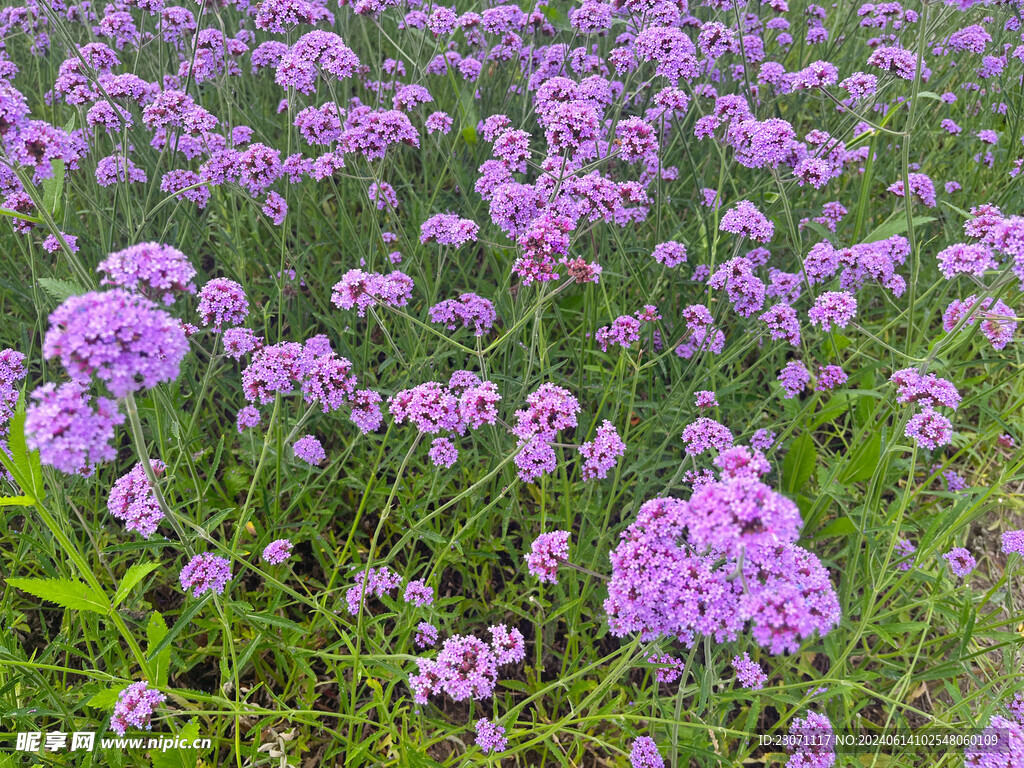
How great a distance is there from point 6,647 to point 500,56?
4.11 metres

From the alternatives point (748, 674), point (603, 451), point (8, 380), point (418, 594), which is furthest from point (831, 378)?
point (8, 380)

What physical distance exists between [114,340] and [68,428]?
0.68ft

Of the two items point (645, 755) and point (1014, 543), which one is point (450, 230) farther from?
point (1014, 543)

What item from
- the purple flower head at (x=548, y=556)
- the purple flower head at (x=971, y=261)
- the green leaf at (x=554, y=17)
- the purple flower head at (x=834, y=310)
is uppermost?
the green leaf at (x=554, y=17)

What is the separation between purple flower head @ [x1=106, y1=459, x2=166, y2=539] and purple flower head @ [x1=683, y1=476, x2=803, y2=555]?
5.35ft

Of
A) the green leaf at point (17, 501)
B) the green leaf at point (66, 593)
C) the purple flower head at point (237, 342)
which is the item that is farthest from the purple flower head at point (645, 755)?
the purple flower head at point (237, 342)

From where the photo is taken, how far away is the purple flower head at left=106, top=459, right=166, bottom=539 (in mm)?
2027

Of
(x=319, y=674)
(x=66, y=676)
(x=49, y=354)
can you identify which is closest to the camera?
(x=49, y=354)

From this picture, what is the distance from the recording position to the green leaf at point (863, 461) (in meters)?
2.82

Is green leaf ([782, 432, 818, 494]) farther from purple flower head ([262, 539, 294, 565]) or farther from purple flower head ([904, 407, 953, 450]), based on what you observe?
purple flower head ([262, 539, 294, 565])

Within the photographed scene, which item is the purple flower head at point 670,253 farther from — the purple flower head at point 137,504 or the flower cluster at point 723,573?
A: the purple flower head at point 137,504

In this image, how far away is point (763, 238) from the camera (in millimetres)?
2846

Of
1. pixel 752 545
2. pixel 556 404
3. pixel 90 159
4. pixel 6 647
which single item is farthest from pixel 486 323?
pixel 90 159

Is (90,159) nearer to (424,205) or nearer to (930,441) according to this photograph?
(424,205)
